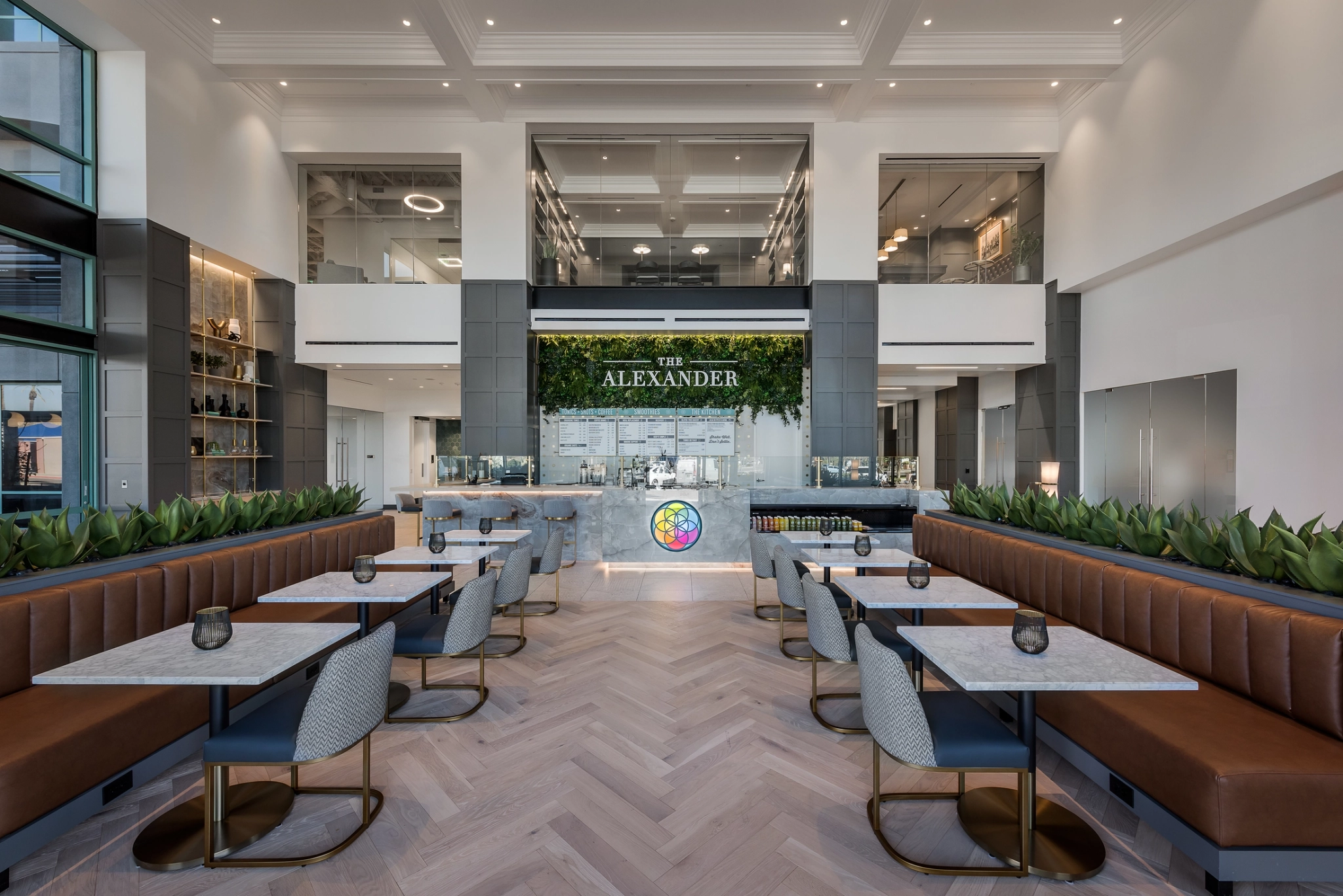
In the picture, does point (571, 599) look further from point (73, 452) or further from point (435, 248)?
point (435, 248)

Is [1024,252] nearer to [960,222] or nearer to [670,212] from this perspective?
[960,222]

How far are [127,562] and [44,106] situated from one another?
6.26m

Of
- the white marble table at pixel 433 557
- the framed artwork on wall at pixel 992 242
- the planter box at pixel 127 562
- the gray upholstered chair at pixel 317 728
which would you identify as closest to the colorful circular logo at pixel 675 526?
the white marble table at pixel 433 557

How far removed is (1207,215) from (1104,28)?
125 inches

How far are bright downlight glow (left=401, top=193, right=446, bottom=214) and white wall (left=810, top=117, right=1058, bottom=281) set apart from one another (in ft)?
20.5

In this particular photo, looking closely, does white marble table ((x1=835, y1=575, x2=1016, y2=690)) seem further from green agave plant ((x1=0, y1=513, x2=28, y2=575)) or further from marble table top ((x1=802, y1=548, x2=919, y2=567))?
green agave plant ((x1=0, y1=513, x2=28, y2=575))

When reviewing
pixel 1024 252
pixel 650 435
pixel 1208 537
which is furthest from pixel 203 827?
pixel 1024 252

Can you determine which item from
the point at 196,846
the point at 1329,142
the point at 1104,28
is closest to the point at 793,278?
the point at 1104,28

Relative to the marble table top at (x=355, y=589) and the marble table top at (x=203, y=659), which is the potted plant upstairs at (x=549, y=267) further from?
the marble table top at (x=203, y=659)

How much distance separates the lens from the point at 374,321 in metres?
8.99

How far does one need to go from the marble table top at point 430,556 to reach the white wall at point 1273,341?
700 centimetres

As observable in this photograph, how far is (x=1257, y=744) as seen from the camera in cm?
189

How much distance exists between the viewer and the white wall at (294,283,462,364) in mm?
8977

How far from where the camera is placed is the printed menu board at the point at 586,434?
32.5 ft
